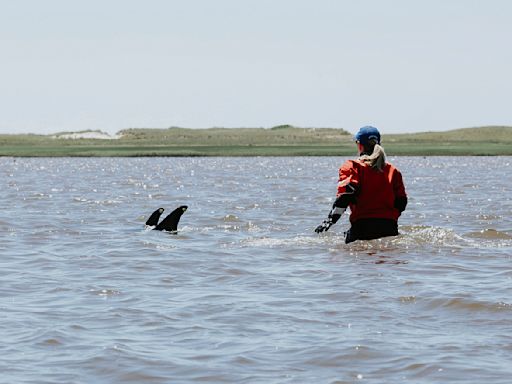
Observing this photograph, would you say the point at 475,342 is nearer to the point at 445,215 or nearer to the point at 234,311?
the point at 234,311

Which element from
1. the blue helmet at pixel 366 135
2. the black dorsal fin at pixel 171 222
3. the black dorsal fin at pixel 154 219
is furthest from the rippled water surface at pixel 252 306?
the blue helmet at pixel 366 135

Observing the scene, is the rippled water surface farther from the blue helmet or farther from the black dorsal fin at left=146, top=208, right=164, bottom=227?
the blue helmet

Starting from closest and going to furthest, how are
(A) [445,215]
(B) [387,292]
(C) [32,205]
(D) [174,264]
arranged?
(B) [387,292]
(D) [174,264]
(A) [445,215]
(C) [32,205]

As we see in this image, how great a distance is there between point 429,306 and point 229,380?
3667 millimetres

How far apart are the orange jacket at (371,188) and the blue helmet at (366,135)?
0.33m

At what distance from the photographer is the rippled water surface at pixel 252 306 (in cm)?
903

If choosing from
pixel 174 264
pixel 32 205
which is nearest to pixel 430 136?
pixel 32 205

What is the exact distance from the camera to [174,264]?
1562 centimetres

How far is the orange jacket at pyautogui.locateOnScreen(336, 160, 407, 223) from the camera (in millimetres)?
16125

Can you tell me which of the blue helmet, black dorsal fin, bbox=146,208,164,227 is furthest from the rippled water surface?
the blue helmet

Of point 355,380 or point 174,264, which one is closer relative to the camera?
point 355,380

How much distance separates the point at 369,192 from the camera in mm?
16312

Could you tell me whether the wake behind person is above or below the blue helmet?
below

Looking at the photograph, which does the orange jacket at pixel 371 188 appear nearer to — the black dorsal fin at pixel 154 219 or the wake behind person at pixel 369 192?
the wake behind person at pixel 369 192
